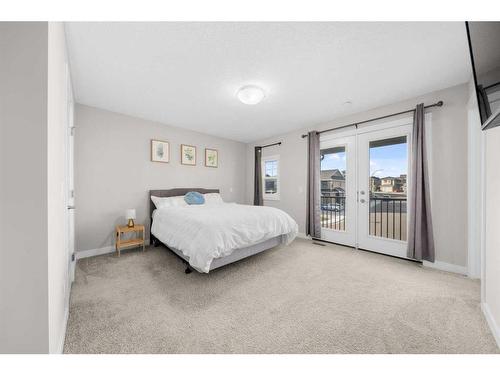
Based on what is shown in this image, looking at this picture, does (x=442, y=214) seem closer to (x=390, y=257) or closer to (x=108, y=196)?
(x=390, y=257)

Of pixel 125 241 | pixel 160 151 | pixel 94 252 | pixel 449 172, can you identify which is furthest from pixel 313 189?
pixel 94 252

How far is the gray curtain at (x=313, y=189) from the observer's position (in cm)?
376

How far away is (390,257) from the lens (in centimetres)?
294

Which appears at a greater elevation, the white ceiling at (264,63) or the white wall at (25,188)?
the white ceiling at (264,63)

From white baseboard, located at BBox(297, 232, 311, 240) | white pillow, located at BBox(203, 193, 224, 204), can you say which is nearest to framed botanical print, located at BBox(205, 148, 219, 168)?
white pillow, located at BBox(203, 193, 224, 204)

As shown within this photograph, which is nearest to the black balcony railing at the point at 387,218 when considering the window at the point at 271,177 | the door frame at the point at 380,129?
the door frame at the point at 380,129

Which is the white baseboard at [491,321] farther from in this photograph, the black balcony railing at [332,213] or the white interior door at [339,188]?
the black balcony railing at [332,213]

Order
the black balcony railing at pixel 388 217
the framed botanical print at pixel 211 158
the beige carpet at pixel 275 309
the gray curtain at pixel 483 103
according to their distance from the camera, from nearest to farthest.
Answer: the gray curtain at pixel 483 103
the beige carpet at pixel 275 309
the black balcony railing at pixel 388 217
the framed botanical print at pixel 211 158

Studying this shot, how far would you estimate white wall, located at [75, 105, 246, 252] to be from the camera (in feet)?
9.72

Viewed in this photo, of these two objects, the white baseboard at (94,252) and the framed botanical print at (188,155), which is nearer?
the white baseboard at (94,252)

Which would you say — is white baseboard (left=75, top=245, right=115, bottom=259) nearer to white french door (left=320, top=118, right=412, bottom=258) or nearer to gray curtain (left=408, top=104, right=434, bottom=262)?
white french door (left=320, top=118, right=412, bottom=258)

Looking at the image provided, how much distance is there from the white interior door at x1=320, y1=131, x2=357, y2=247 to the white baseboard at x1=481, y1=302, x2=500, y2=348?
1774 mm

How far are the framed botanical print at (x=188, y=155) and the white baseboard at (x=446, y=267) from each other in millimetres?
4339

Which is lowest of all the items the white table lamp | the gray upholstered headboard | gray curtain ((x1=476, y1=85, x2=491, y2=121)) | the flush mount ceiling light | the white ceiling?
the white table lamp
